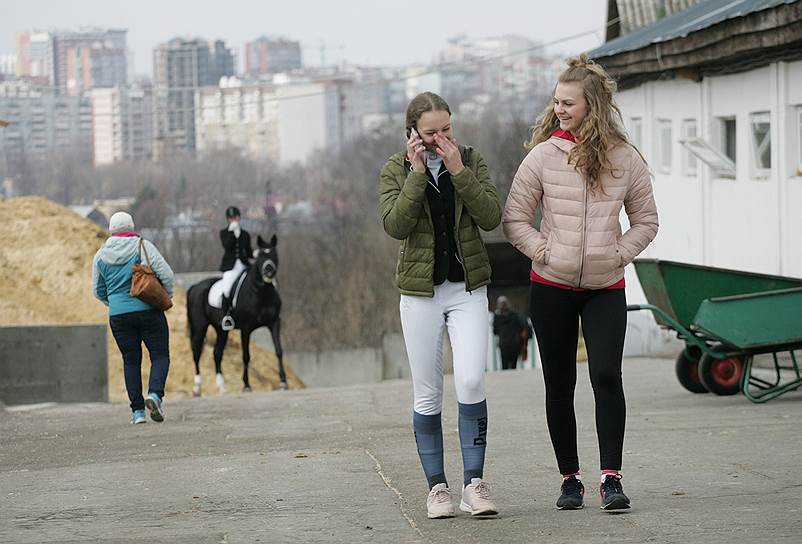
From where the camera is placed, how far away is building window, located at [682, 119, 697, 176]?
2361cm

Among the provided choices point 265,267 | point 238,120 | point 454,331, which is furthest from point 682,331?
point 238,120

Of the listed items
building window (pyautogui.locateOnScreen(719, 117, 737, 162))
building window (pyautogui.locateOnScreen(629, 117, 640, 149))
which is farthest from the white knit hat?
building window (pyautogui.locateOnScreen(629, 117, 640, 149))

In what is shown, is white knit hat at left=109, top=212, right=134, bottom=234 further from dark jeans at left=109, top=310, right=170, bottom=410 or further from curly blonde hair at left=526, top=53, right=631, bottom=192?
curly blonde hair at left=526, top=53, right=631, bottom=192

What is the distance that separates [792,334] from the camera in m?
12.9

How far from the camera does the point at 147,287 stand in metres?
13.6

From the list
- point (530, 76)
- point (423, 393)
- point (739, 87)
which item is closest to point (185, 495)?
point (423, 393)

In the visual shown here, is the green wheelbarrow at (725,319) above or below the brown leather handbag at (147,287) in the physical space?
below

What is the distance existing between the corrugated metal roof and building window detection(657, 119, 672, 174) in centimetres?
146

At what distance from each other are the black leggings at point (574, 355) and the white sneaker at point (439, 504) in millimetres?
576

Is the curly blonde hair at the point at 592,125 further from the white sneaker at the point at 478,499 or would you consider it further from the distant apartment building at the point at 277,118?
the distant apartment building at the point at 277,118

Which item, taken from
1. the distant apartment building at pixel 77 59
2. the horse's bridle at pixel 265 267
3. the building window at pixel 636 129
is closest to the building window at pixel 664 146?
the building window at pixel 636 129

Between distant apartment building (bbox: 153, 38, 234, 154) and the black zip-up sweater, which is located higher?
distant apartment building (bbox: 153, 38, 234, 154)

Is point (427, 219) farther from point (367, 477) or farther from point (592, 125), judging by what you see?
point (367, 477)

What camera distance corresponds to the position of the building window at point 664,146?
25544 millimetres
